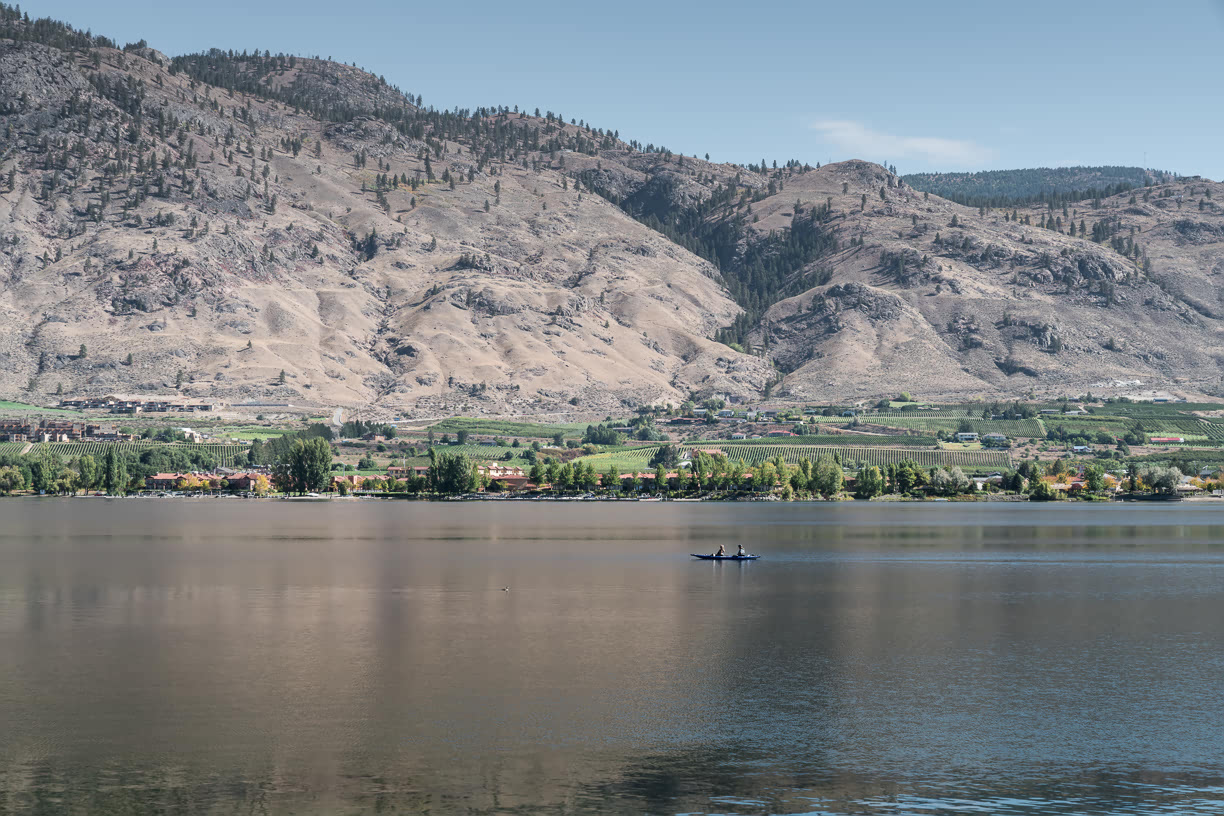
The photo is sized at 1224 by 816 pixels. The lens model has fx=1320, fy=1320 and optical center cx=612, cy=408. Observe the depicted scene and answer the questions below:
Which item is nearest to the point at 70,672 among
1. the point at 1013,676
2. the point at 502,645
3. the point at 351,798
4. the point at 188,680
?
the point at 188,680

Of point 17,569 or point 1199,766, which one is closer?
point 1199,766

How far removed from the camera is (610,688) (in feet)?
186

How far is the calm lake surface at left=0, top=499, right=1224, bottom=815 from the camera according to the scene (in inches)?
1634

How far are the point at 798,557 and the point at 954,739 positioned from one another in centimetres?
7619

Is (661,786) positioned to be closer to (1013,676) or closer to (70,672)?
(1013,676)

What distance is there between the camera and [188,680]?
58.0 m

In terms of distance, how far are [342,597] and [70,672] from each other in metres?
30.4

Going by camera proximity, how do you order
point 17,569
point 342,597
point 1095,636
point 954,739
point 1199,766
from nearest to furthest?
1. point 1199,766
2. point 954,739
3. point 1095,636
4. point 342,597
5. point 17,569

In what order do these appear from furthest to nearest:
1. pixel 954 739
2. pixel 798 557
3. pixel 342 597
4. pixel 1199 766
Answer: pixel 798 557 → pixel 342 597 → pixel 954 739 → pixel 1199 766

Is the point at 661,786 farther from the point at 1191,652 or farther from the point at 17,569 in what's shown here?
the point at 17,569

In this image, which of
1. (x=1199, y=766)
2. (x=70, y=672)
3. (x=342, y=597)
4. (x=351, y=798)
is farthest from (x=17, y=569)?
(x=1199, y=766)

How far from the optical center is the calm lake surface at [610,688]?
41.5 m

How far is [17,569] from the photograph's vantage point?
10856cm

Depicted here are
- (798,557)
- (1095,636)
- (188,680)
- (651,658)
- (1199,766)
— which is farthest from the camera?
(798,557)
